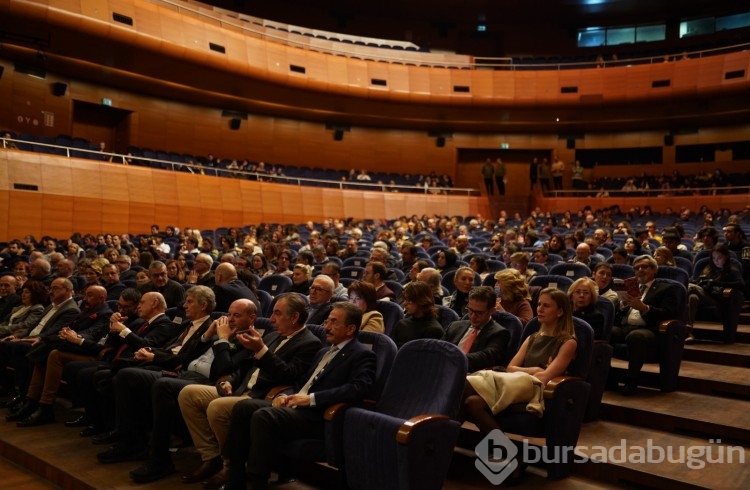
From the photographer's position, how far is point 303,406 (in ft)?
7.27

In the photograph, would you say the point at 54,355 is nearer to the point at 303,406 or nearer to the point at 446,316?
the point at 303,406

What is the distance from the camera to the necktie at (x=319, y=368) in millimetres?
2339

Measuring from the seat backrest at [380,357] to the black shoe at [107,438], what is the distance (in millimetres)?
1300

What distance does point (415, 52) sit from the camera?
13.2 metres

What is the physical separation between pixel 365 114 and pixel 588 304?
11.2m

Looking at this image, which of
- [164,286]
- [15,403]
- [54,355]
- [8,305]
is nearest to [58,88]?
[8,305]

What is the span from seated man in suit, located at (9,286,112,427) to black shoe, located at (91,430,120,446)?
1.62ft

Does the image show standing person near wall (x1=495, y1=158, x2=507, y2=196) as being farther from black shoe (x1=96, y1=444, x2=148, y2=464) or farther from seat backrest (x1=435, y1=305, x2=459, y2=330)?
black shoe (x1=96, y1=444, x2=148, y2=464)

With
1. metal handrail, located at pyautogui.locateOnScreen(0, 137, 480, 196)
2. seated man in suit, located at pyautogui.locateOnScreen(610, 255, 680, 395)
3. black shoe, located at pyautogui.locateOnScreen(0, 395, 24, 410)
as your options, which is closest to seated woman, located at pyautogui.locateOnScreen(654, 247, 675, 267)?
seated man in suit, located at pyautogui.locateOnScreen(610, 255, 680, 395)

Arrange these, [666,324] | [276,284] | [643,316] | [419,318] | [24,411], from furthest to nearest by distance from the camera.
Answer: [276,284], [24,411], [643,316], [666,324], [419,318]

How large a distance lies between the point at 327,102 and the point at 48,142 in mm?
5562

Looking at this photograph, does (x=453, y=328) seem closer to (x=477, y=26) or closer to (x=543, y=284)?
(x=543, y=284)

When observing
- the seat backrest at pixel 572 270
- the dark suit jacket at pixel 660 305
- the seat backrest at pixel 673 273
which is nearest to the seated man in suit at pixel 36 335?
the seat backrest at pixel 572 270

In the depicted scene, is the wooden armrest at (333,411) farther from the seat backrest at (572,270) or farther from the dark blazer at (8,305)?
the dark blazer at (8,305)
